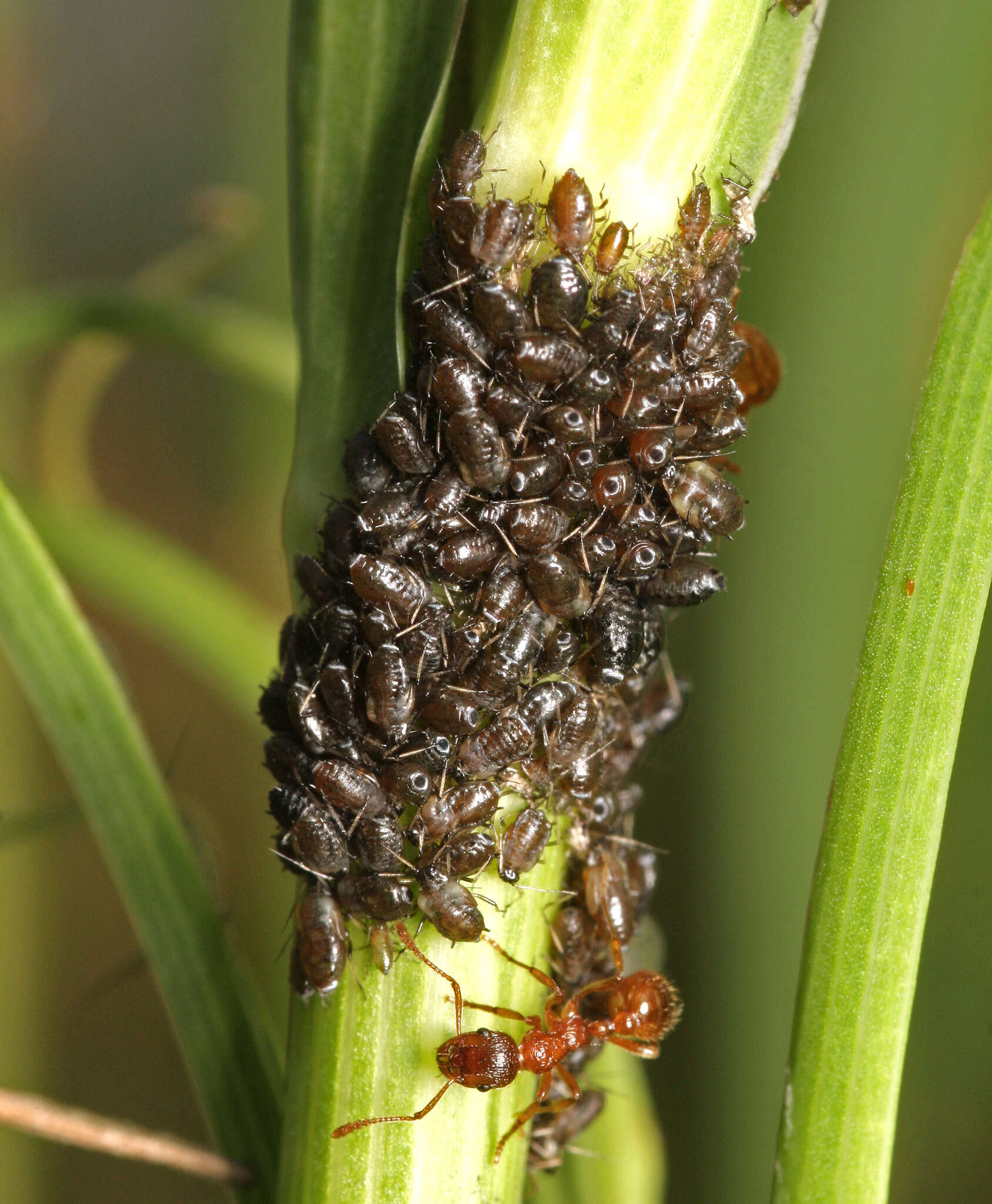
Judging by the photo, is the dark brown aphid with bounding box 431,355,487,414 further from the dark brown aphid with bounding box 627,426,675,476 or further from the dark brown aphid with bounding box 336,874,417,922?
the dark brown aphid with bounding box 336,874,417,922

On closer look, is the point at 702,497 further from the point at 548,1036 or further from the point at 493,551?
the point at 548,1036

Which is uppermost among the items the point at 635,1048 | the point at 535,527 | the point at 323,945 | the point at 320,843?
the point at 535,527

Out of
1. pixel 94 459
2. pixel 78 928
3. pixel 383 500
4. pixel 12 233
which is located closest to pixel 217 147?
pixel 12 233

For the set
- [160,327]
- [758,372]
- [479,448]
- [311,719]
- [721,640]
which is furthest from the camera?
[721,640]

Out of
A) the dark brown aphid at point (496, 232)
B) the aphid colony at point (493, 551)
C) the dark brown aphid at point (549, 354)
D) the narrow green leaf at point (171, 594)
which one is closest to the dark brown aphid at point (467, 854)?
the aphid colony at point (493, 551)

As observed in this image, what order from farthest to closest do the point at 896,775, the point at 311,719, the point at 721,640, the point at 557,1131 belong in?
the point at 721,640 → the point at 557,1131 → the point at 311,719 → the point at 896,775

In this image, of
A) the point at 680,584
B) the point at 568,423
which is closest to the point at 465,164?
the point at 568,423

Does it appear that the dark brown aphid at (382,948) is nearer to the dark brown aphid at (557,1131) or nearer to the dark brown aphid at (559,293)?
the dark brown aphid at (557,1131)
